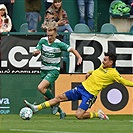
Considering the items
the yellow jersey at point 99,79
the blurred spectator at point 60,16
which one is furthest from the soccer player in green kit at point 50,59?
the blurred spectator at point 60,16

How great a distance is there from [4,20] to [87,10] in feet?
8.02

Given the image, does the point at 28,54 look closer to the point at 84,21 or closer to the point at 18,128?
the point at 84,21

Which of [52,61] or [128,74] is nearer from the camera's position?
[52,61]

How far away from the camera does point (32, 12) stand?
62.0 ft

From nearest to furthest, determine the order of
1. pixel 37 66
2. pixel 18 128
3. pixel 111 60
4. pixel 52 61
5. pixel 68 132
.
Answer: pixel 68 132
pixel 18 128
pixel 111 60
pixel 52 61
pixel 37 66

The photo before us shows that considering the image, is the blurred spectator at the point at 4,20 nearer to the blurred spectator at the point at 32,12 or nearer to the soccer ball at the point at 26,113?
the blurred spectator at the point at 32,12

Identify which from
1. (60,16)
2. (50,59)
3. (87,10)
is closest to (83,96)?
(50,59)

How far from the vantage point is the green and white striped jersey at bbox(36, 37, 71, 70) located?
52.8 feet

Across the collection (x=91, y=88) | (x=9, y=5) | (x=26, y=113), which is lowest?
(x=26, y=113)

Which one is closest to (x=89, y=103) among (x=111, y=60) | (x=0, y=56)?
(x=111, y=60)

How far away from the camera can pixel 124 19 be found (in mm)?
19672

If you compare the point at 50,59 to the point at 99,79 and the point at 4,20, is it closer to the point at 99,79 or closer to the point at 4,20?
the point at 99,79

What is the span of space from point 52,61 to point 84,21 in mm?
3543

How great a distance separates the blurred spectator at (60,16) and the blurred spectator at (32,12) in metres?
0.33
